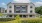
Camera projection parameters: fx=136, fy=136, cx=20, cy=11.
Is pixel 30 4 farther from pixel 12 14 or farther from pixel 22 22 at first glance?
pixel 22 22

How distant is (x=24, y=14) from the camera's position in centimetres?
2858

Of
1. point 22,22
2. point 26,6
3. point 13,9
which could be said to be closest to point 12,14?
point 13,9

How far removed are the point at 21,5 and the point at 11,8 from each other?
234 cm

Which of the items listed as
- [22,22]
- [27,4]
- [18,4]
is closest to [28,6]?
[27,4]

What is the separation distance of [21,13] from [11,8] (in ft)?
8.85

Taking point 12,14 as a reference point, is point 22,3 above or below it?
above

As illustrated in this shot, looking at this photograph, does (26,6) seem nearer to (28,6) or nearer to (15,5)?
(28,6)

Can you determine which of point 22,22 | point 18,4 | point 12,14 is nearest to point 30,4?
point 18,4

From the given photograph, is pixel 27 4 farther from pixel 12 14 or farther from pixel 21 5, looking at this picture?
pixel 12 14

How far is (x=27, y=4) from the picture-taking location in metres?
29.8

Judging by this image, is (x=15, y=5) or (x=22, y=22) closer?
(x=22, y=22)

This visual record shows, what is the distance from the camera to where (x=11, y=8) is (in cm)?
2988

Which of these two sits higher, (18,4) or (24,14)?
(18,4)

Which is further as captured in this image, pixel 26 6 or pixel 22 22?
pixel 26 6
